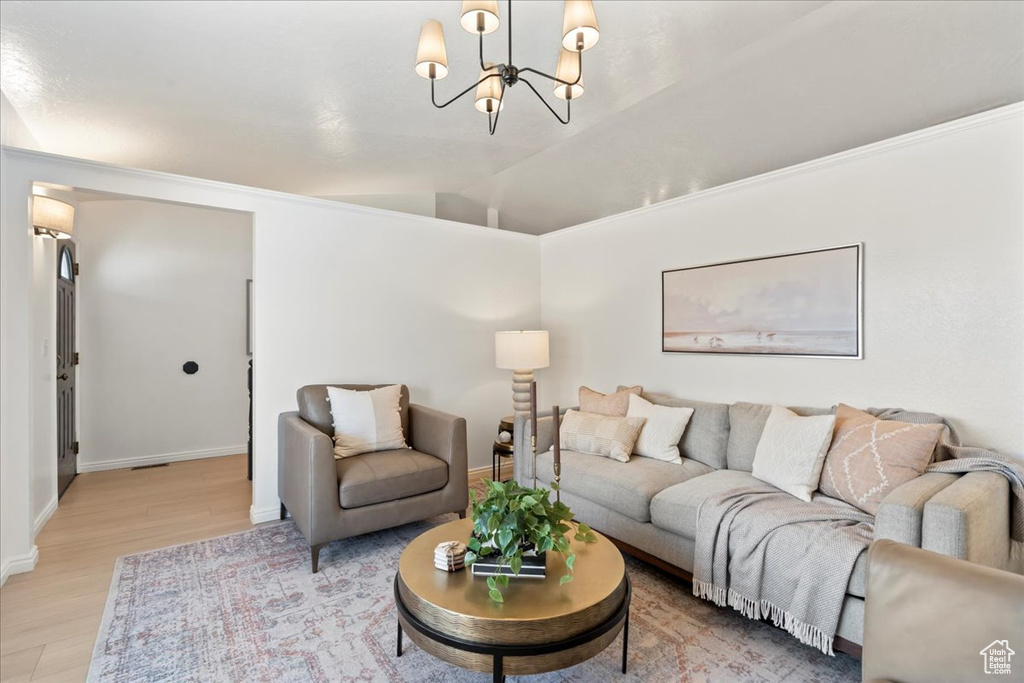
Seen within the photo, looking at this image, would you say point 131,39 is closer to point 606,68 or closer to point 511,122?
point 511,122

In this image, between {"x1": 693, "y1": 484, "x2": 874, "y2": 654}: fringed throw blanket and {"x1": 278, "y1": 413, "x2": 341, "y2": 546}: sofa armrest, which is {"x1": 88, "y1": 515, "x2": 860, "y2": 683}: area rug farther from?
{"x1": 278, "y1": 413, "x2": 341, "y2": 546}: sofa armrest

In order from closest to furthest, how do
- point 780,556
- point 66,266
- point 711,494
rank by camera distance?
point 780,556 → point 711,494 → point 66,266

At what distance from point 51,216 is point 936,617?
4259mm

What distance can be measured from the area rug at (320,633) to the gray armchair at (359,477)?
0.24 m

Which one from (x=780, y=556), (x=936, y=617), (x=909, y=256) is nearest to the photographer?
(x=936, y=617)

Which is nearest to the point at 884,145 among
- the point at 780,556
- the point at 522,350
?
the point at 780,556

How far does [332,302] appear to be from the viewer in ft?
11.4

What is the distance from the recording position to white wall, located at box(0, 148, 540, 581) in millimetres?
2465

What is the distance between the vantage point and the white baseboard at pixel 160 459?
13.9 ft

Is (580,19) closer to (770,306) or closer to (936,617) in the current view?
(936,617)

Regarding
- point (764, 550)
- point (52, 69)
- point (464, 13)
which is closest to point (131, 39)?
point (52, 69)

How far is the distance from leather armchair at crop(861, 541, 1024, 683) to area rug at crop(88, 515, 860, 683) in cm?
81

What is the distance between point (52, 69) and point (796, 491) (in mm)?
4050

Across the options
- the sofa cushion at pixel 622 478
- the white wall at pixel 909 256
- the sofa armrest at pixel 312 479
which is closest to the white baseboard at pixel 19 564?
the sofa armrest at pixel 312 479
